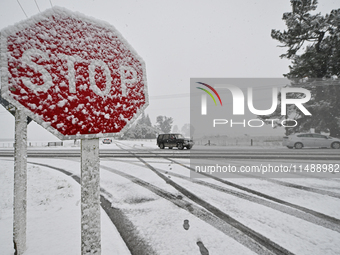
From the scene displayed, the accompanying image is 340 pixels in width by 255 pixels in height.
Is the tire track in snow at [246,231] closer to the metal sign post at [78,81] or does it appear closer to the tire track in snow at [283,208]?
the tire track in snow at [283,208]

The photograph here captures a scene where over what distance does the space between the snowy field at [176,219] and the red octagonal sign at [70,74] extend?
6.84 feet

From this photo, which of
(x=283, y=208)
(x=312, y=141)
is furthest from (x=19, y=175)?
(x=312, y=141)

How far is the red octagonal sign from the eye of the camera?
0.78m

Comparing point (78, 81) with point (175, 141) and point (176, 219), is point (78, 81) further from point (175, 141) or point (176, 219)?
point (175, 141)

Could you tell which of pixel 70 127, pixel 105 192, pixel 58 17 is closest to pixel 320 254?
pixel 70 127

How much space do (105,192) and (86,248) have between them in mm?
3911

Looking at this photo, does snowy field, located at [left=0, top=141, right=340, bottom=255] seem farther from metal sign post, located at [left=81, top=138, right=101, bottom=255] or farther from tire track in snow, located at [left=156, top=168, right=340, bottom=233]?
metal sign post, located at [left=81, top=138, right=101, bottom=255]

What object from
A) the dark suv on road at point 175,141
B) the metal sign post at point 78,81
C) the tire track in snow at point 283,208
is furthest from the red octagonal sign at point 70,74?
the dark suv on road at point 175,141

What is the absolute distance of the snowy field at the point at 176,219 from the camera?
90.3 inches

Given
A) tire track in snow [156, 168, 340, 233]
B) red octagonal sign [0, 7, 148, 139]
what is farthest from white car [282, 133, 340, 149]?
red octagonal sign [0, 7, 148, 139]

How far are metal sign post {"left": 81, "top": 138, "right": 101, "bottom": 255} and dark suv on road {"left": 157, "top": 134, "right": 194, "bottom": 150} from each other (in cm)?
1600

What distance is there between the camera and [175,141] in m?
17.6

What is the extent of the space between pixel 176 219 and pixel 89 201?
248 centimetres

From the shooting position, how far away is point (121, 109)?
1.02m
